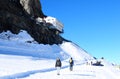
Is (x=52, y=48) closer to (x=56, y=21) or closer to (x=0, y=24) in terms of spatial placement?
(x=0, y=24)

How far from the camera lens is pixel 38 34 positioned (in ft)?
363

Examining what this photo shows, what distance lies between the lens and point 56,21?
135500 mm

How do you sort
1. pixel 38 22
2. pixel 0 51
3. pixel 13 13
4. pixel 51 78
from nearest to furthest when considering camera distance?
pixel 51 78 → pixel 0 51 → pixel 13 13 → pixel 38 22

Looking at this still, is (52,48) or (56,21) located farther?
(56,21)

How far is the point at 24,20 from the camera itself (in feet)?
347

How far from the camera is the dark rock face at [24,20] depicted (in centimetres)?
9505

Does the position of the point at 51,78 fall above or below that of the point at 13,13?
below

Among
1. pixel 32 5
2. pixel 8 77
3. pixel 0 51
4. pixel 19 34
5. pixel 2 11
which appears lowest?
pixel 8 77

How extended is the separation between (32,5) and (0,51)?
70.8 m

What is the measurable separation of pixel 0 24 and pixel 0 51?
26812 mm

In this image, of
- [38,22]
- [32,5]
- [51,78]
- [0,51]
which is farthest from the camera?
[32,5]

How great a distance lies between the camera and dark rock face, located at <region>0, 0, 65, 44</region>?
9505cm

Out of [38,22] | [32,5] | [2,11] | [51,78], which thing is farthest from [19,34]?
[51,78]

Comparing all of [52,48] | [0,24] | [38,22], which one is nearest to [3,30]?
[0,24]
